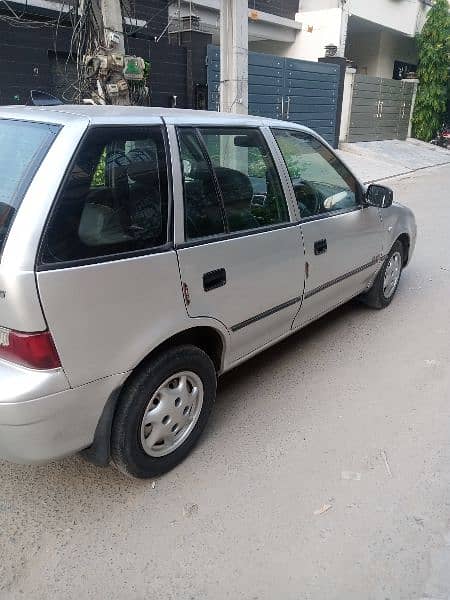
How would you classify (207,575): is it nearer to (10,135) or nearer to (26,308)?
(26,308)

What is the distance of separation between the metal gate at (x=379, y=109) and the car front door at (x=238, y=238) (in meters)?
14.6

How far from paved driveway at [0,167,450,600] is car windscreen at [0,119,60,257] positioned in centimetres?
131

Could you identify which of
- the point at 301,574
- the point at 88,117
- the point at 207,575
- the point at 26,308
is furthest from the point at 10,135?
the point at 301,574

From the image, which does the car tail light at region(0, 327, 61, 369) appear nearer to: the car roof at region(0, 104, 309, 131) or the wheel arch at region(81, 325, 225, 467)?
the wheel arch at region(81, 325, 225, 467)

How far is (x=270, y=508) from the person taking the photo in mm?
2297

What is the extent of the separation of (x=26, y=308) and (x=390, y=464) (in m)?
2.00

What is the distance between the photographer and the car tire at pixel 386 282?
14.2 ft

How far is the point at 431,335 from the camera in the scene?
4109 millimetres

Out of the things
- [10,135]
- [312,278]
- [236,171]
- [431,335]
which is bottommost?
[431,335]

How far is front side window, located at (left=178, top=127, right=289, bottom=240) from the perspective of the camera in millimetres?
2363

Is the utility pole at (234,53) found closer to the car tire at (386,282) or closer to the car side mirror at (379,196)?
the car tire at (386,282)

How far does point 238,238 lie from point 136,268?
71 cm

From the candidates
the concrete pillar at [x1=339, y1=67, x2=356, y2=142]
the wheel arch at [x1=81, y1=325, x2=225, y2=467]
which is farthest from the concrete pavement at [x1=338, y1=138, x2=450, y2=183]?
the wheel arch at [x1=81, y1=325, x2=225, y2=467]

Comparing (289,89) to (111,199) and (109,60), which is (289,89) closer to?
(109,60)
